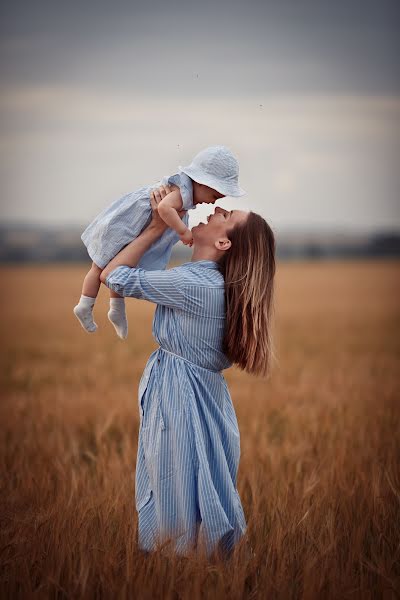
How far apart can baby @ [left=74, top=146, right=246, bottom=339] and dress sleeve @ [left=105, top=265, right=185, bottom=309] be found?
0.54 feet

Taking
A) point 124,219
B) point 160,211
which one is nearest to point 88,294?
point 124,219

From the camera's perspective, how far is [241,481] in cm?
543

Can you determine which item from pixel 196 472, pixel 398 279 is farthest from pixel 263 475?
pixel 398 279

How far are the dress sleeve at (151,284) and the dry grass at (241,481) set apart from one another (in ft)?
3.29

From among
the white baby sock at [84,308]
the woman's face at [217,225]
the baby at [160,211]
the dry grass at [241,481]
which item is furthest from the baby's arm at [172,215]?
the dry grass at [241,481]

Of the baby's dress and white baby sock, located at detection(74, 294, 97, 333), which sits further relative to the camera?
white baby sock, located at detection(74, 294, 97, 333)

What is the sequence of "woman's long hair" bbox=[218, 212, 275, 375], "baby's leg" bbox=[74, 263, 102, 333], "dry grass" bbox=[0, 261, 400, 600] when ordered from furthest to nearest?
"baby's leg" bbox=[74, 263, 102, 333] < "woman's long hair" bbox=[218, 212, 275, 375] < "dry grass" bbox=[0, 261, 400, 600]

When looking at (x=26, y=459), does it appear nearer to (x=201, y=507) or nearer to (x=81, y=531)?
(x=81, y=531)

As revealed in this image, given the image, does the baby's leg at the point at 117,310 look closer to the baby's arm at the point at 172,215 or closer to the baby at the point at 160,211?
the baby at the point at 160,211

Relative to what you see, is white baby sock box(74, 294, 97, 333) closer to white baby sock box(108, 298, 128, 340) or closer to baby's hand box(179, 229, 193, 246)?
white baby sock box(108, 298, 128, 340)

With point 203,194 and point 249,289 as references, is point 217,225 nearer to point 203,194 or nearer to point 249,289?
point 203,194

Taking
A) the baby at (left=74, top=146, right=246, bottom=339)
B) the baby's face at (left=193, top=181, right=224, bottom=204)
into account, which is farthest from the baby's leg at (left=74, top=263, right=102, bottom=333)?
the baby's face at (left=193, top=181, right=224, bottom=204)

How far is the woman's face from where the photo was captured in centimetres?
370

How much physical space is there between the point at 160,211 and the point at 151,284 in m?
0.29
